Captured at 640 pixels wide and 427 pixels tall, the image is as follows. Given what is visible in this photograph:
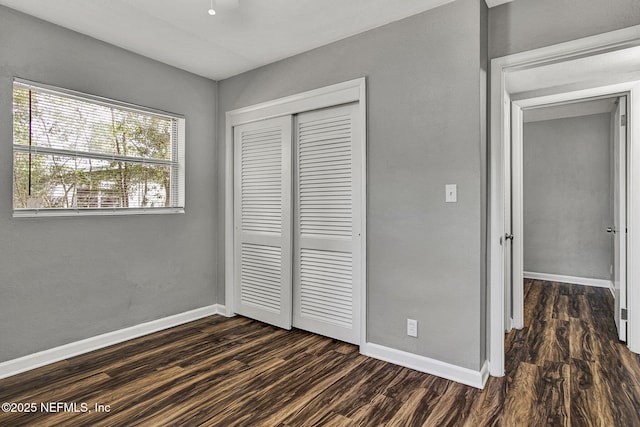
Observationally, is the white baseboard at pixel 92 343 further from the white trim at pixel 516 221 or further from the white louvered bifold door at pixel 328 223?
the white trim at pixel 516 221

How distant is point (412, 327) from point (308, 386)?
0.85 meters

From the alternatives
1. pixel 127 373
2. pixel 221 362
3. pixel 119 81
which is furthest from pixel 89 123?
pixel 221 362

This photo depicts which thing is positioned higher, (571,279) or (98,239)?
(98,239)

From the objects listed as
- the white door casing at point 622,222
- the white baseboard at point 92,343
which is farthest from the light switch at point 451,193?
the white baseboard at point 92,343

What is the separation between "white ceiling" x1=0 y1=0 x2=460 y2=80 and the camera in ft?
7.81

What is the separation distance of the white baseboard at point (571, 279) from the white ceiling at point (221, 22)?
480 centimetres

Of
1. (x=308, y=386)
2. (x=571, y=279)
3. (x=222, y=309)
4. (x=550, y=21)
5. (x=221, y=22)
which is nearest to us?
(x=550, y=21)

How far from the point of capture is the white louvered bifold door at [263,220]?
3.34m

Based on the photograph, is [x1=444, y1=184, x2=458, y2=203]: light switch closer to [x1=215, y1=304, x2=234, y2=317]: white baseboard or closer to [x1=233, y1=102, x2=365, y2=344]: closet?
[x1=233, y1=102, x2=365, y2=344]: closet

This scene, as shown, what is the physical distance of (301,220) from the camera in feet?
10.7

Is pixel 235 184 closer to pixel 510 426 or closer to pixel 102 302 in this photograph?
pixel 102 302

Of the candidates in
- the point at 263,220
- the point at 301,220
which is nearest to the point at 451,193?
the point at 301,220

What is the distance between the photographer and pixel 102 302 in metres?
2.92

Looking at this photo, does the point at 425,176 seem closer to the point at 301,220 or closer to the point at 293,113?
the point at 301,220
